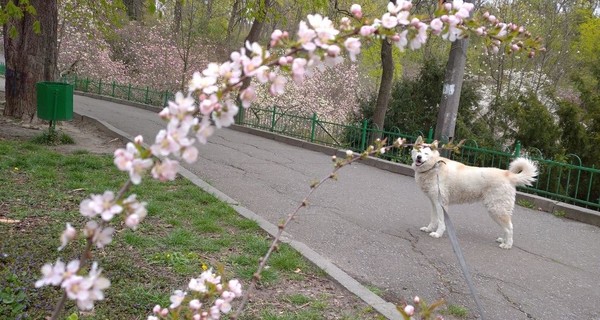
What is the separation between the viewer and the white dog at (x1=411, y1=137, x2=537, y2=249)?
19.9 ft

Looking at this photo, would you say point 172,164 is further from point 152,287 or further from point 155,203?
point 155,203

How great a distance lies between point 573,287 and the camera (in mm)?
4996

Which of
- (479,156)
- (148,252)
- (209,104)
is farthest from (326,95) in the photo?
(209,104)

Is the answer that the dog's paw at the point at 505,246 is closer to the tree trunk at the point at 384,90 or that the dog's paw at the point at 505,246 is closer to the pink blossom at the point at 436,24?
the pink blossom at the point at 436,24

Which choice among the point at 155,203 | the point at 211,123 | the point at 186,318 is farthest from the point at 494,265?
the point at 211,123

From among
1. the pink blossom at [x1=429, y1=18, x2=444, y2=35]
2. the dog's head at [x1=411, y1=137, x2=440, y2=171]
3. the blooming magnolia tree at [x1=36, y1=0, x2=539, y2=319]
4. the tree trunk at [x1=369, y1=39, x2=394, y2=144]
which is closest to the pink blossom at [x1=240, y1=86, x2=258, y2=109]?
the blooming magnolia tree at [x1=36, y1=0, x2=539, y2=319]

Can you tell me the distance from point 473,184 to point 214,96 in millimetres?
5474

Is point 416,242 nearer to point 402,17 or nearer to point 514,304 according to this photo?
point 514,304

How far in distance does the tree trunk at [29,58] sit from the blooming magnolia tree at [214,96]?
12.0 meters

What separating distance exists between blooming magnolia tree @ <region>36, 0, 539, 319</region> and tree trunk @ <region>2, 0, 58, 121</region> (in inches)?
472

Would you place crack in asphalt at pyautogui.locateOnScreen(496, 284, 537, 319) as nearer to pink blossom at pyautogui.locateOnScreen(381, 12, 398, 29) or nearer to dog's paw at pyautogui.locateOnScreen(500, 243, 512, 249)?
dog's paw at pyautogui.locateOnScreen(500, 243, 512, 249)

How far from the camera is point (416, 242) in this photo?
605cm

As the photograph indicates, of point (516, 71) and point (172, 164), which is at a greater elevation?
point (516, 71)

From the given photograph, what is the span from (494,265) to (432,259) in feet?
2.18
